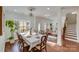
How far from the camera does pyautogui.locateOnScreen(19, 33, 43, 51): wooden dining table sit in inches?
68.1

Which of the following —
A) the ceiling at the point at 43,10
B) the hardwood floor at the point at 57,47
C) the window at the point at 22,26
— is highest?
the ceiling at the point at 43,10

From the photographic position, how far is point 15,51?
1715mm

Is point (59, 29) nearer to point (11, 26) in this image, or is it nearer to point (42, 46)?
point (42, 46)

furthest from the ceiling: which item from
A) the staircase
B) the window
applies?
the staircase

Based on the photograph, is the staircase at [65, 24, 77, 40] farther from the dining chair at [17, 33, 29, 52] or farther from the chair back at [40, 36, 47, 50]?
the dining chair at [17, 33, 29, 52]

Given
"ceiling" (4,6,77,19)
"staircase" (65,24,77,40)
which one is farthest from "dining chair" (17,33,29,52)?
"staircase" (65,24,77,40)

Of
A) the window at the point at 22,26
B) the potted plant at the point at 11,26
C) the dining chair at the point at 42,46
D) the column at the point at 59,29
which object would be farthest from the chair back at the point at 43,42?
the potted plant at the point at 11,26

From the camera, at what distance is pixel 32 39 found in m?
1.73

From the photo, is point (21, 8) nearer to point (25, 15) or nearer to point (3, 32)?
point (25, 15)

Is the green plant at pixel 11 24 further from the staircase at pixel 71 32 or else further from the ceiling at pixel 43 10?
the staircase at pixel 71 32

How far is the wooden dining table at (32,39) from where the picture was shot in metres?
1.73

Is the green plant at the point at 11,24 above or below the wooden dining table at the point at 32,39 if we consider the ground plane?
above

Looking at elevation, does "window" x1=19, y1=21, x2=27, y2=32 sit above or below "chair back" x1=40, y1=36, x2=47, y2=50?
above

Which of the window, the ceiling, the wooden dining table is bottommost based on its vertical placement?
the wooden dining table
